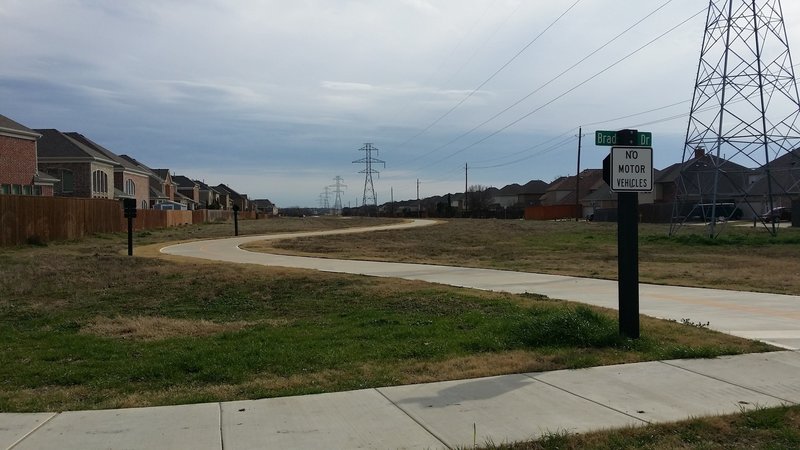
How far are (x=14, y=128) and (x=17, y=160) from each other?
2079mm

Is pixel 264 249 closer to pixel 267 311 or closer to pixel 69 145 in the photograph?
pixel 267 311

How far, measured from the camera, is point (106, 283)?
1583cm

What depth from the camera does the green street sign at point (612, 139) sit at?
27.8 feet

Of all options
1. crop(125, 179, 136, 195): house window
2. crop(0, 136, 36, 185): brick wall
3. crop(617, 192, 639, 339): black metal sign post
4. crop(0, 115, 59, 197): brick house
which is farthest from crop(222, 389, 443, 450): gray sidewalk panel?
crop(125, 179, 136, 195): house window

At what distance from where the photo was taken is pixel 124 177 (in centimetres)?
7106

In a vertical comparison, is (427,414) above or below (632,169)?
below

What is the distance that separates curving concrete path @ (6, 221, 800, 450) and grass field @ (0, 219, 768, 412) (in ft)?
1.13

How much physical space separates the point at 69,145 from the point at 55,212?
29169 mm

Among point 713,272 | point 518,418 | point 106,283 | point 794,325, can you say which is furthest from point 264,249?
point 518,418

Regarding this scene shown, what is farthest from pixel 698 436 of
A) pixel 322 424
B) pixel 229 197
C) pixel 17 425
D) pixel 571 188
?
pixel 229 197

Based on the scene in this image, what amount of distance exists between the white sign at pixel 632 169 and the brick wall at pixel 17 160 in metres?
43.7

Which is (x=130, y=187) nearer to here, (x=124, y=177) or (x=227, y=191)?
(x=124, y=177)

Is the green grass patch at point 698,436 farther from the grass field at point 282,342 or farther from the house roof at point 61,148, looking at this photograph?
the house roof at point 61,148

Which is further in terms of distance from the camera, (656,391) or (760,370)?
(760,370)
